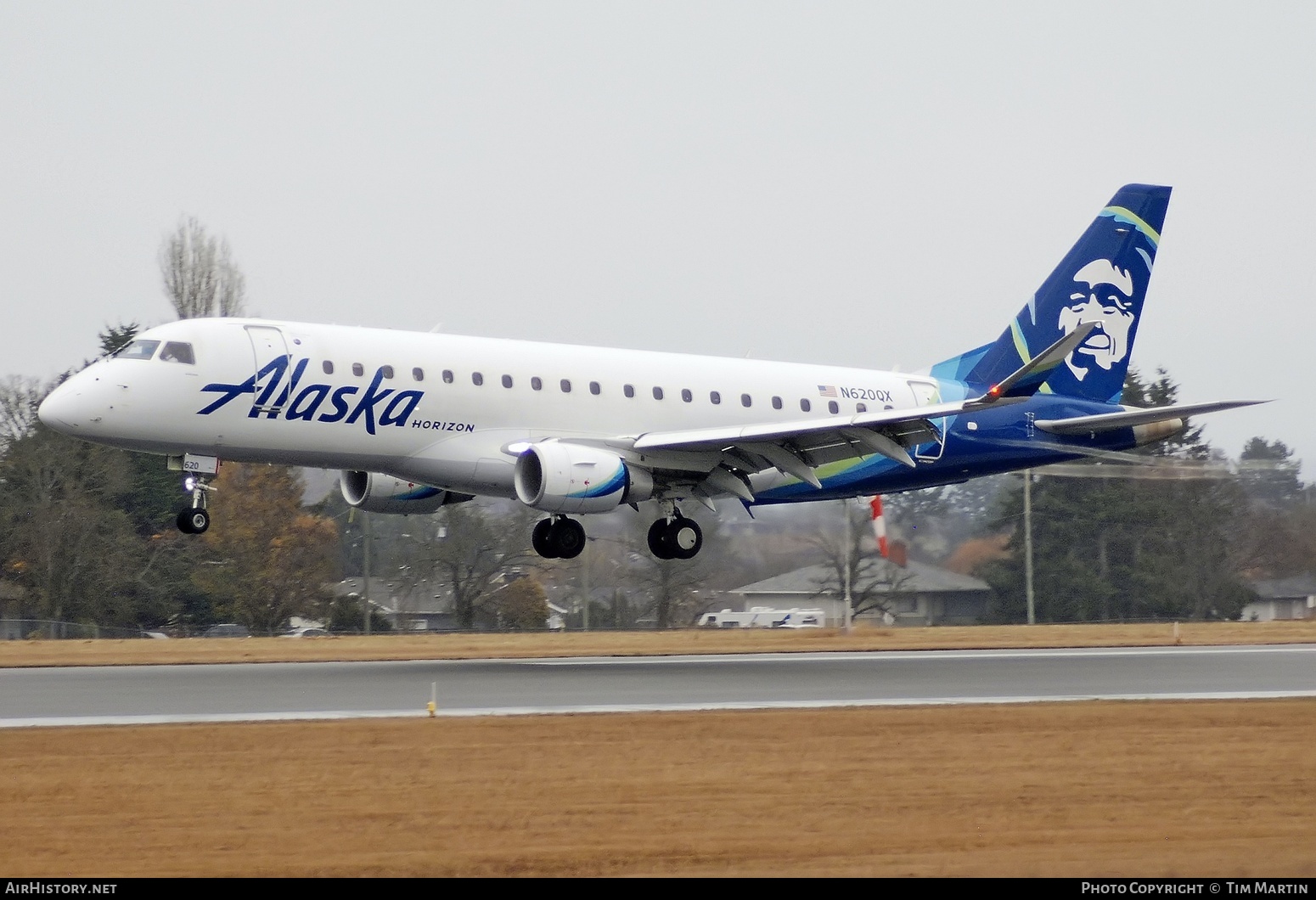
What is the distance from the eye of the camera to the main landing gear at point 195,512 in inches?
1047

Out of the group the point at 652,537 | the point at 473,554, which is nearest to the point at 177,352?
the point at 652,537

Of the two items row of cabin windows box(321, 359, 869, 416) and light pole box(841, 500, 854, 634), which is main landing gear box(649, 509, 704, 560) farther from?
light pole box(841, 500, 854, 634)

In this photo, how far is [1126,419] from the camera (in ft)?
100

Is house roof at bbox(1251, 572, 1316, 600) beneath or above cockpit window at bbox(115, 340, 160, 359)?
beneath

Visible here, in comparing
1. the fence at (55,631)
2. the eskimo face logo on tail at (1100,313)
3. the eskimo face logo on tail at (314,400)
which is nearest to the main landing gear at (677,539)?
the eskimo face logo on tail at (314,400)

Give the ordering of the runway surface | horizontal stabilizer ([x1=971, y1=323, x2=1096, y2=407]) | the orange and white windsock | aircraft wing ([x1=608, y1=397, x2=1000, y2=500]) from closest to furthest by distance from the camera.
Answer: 1. the runway surface
2. horizontal stabilizer ([x1=971, y1=323, x2=1096, y2=407])
3. aircraft wing ([x1=608, y1=397, x2=1000, y2=500])
4. the orange and white windsock

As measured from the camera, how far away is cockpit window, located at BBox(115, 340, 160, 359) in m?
26.2

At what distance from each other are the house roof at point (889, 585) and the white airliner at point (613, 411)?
33.6ft

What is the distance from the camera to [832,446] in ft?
97.1

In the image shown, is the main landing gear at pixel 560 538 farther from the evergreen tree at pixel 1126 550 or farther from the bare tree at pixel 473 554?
the evergreen tree at pixel 1126 550

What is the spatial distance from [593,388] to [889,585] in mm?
17408

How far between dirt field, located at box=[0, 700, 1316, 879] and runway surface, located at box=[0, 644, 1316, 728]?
2.09 metres

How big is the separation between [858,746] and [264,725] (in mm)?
6973

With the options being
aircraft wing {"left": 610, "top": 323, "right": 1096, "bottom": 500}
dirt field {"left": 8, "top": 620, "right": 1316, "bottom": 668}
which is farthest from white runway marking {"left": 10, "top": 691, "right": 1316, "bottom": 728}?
dirt field {"left": 8, "top": 620, "right": 1316, "bottom": 668}
